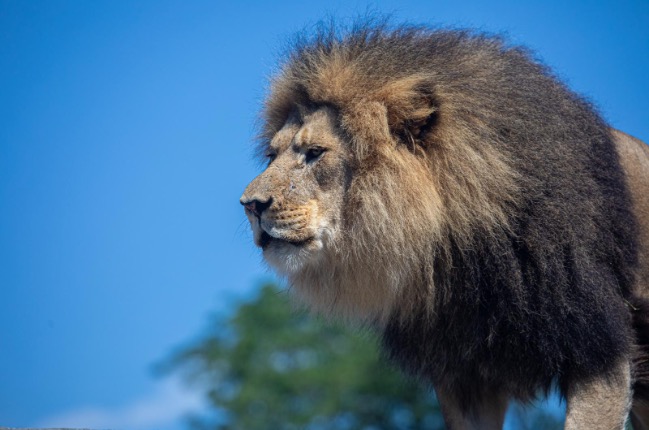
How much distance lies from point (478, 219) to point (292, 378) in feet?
83.8

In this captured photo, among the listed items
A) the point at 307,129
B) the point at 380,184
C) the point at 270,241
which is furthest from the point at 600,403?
the point at 307,129

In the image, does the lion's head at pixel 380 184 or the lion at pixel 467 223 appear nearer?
the lion at pixel 467 223

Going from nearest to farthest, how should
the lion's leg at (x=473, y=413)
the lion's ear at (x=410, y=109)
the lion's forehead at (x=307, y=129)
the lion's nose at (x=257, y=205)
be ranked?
1. the lion's nose at (x=257, y=205)
2. the lion's ear at (x=410, y=109)
3. the lion's forehead at (x=307, y=129)
4. the lion's leg at (x=473, y=413)

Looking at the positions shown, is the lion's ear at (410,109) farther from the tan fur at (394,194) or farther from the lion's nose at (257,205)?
the lion's nose at (257,205)

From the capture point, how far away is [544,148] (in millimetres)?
5602

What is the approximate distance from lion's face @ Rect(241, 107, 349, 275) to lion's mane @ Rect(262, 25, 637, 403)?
0.10 meters

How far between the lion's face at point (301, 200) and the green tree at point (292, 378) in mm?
17833

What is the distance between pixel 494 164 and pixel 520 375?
4.28ft

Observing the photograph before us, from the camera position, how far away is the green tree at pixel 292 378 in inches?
1088

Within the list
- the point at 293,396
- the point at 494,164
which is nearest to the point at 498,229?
the point at 494,164

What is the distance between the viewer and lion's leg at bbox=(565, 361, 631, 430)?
5.40 m

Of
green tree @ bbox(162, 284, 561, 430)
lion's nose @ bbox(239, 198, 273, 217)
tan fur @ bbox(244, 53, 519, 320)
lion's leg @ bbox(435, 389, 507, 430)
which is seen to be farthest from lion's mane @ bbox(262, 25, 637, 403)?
green tree @ bbox(162, 284, 561, 430)

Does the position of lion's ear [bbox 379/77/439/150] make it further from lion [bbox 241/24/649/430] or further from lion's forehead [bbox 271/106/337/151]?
Result: lion's forehead [bbox 271/106/337/151]

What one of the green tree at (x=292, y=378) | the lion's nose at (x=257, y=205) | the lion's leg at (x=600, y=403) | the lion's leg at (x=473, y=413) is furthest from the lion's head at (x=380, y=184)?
the green tree at (x=292, y=378)
